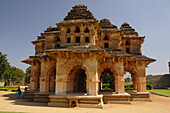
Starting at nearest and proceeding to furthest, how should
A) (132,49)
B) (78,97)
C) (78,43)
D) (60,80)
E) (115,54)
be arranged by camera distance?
(78,97) < (60,80) < (78,43) < (115,54) < (132,49)

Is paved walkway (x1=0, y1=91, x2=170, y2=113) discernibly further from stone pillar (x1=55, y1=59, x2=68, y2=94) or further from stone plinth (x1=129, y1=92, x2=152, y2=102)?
stone plinth (x1=129, y1=92, x2=152, y2=102)

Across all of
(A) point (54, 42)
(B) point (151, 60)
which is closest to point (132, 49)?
(B) point (151, 60)

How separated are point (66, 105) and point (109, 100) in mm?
5196

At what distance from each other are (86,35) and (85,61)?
3630 millimetres


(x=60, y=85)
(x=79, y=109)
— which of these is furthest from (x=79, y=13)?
(x=79, y=109)

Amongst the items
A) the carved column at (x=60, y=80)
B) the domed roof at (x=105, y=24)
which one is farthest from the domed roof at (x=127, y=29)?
the carved column at (x=60, y=80)

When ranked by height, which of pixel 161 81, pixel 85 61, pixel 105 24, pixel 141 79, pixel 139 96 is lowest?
pixel 161 81

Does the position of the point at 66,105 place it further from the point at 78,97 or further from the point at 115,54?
the point at 115,54

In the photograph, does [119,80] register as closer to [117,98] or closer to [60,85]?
[117,98]

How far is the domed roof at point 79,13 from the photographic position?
16.6 metres

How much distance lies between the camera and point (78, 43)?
1561 cm

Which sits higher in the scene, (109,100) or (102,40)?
(102,40)

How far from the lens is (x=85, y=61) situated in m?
13.4

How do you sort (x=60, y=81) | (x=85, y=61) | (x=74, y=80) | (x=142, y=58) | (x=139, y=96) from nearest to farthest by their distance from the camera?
1. (x=85, y=61)
2. (x=60, y=81)
3. (x=74, y=80)
4. (x=139, y=96)
5. (x=142, y=58)
